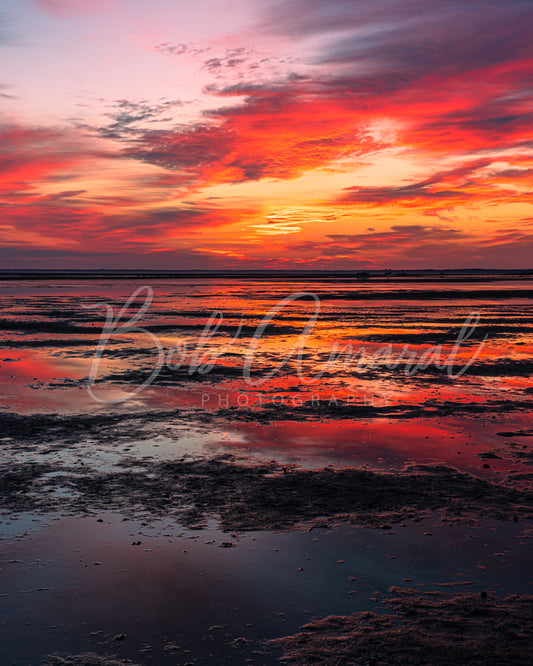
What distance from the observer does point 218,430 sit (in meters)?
10.6

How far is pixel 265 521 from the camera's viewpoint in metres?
6.63

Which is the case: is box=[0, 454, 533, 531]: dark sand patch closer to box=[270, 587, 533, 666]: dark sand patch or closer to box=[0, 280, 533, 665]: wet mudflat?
box=[0, 280, 533, 665]: wet mudflat

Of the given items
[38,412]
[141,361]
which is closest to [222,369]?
[141,361]

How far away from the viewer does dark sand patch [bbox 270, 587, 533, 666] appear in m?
4.16

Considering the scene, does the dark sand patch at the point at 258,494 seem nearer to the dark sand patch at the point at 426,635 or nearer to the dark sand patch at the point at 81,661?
the dark sand patch at the point at 426,635

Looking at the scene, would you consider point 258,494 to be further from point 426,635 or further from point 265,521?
point 426,635

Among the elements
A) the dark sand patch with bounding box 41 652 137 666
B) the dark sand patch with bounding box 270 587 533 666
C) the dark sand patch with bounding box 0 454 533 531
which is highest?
the dark sand patch with bounding box 0 454 533 531

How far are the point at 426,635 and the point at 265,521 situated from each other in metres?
2.52

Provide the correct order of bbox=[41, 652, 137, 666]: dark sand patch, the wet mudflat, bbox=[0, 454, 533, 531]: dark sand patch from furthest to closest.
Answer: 1. bbox=[0, 454, 533, 531]: dark sand patch
2. the wet mudflat
3. bbox=[41, 652, 137, 666]: dark sand patch

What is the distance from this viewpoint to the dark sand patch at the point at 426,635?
164 inches

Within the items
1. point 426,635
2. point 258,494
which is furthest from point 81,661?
point 258,494

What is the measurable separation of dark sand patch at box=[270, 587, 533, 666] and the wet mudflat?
0.02m

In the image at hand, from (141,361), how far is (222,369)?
3.12 m

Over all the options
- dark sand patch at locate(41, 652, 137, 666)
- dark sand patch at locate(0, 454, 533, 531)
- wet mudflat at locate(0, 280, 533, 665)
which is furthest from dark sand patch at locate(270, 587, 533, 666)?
dark sand patch at locate(0, 454, 533, 531)
